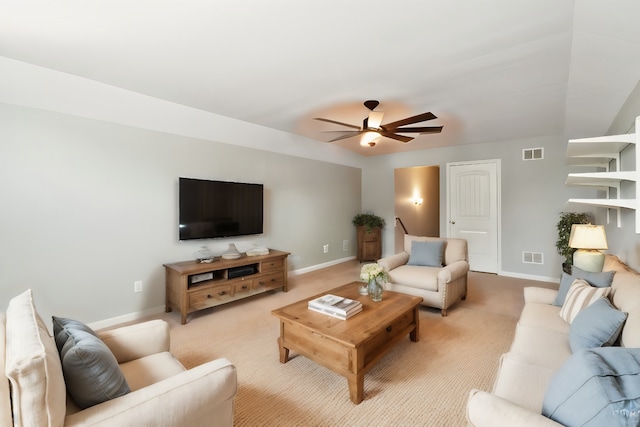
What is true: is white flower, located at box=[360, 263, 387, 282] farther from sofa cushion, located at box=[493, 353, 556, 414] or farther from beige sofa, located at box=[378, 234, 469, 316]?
sofa cushion, located at box=[493, 353, 556, 414]

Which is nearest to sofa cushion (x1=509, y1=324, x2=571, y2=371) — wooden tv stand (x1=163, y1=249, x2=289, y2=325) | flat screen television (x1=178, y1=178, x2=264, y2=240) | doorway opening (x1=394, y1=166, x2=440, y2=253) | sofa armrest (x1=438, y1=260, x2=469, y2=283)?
sofa armrest (x1=438, y1=260, x2=469, y2=283)

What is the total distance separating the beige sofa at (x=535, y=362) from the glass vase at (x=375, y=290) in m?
1.02

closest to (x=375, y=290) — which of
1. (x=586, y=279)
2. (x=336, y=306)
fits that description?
(x=336, y=306)

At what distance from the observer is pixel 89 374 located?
111 cm

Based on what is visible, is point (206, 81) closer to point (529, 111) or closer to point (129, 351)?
point (129, 351)

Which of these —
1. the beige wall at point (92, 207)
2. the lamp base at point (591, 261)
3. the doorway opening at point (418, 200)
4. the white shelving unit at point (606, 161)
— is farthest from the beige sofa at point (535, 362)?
the doorway opening at point (418, 200)

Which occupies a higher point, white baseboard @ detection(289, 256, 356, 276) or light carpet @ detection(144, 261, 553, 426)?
white baseboard @ detection(289, 256, 356, 276)

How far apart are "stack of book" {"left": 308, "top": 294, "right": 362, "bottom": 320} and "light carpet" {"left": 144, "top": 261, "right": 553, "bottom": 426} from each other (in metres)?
0.43

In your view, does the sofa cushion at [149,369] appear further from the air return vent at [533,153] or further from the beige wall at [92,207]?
the air return vent at [533,153]

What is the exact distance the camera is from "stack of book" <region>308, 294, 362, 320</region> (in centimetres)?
219

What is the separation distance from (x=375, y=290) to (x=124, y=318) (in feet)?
9.09

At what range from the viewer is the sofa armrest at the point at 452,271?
3121mm

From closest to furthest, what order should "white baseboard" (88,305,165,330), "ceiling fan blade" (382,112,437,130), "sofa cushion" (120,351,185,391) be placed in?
1. "sofa cushion" (120,351,185,391)
2. "ceiling fan blade" (382,112,437,130)
3. "white baseboard" (88,305,165,330)

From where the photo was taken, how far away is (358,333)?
1911 mm
